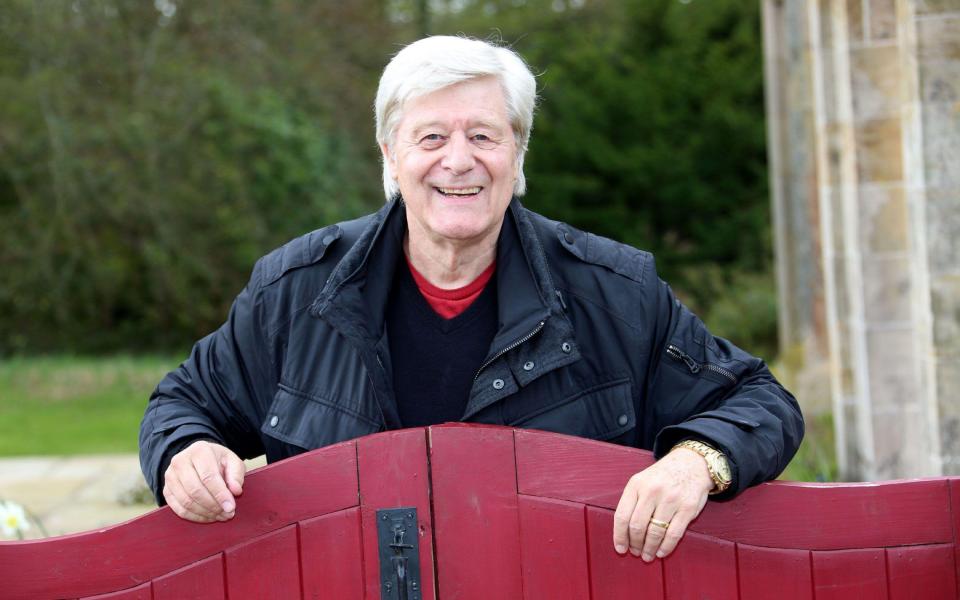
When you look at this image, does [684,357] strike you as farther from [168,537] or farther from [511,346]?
[168,537]

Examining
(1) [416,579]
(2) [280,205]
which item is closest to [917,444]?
(1) [416,579]

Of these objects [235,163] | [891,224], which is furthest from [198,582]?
[235,163]

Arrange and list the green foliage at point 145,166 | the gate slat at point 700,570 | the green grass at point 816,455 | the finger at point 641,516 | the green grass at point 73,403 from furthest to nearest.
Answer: the green foliage at point 145,166
the green grass at point 73,403
the green grass at point 816,455
the gate slat at point 700,570
the finger at point 641,516

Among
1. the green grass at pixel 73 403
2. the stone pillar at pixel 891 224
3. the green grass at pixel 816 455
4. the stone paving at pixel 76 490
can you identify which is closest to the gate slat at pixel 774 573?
the green grass at pixel 816 455

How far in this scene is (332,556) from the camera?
86.4 inches

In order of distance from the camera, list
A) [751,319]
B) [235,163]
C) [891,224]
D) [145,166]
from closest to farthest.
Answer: [891,224] → [751,319] → [145,166] → [235,163]

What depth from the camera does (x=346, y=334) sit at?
2.58 metres

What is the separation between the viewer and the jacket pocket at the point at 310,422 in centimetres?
254

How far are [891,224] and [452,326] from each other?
3925 mm

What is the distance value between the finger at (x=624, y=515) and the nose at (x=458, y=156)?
31.2 inches

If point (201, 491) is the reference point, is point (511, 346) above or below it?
above

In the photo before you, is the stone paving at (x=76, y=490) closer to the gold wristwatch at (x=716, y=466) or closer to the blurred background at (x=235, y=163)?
the blurred background at (x=235, y=163)

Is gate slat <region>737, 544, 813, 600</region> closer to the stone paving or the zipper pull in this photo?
the zipper pull

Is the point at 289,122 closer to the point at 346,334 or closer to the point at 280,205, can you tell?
the point at 280,205
